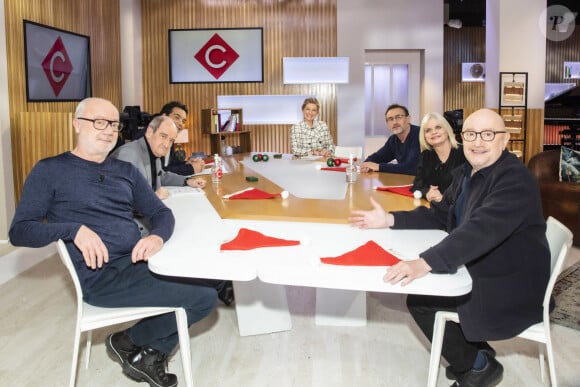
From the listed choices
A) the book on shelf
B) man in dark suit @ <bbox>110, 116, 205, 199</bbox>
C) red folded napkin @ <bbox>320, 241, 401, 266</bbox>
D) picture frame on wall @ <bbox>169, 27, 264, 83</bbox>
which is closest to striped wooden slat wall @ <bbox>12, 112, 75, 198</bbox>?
man in dark suit @ <bbox>110, 116, 205, 199</bbox>

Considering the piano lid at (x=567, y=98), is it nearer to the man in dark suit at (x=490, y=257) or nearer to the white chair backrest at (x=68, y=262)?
the man in dark suit at (x=490, y=257)

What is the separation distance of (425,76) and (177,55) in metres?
4.25

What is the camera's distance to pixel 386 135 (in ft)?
37.8

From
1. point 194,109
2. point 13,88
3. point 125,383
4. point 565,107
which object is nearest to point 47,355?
point 125,383

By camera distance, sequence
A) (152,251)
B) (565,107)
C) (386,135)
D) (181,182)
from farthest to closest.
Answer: (386,135) < (565,107) < (181,182) < (152,251)

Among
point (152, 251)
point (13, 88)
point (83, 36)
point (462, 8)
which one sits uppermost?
point (462, 8)

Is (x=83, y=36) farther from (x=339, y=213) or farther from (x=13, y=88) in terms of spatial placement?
(x=339, y=213)

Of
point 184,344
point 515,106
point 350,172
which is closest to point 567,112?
point 515,106

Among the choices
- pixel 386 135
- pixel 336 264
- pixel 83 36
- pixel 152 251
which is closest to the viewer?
pixel 336 264

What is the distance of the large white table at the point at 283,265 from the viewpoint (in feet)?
6.09

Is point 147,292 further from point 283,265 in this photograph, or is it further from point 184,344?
point 283,265

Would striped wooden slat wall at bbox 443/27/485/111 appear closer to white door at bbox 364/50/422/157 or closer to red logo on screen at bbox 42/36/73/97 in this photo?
white door at bbox 364/50/422/157

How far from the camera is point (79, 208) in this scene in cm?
246

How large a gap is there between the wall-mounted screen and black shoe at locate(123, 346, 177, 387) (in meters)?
4.13
